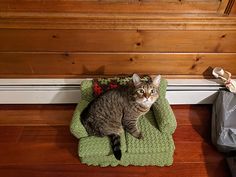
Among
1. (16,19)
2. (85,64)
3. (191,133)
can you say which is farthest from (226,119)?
(16,19)

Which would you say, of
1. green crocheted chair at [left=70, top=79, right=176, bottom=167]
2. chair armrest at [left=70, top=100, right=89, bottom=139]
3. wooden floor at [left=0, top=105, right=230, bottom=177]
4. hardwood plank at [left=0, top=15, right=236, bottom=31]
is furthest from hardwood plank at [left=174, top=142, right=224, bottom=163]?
hardwood plank at [left=0, top=15, right=236, bottom=31]

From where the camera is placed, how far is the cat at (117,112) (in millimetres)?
1239

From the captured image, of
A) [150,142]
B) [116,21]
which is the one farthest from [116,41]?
[150,142]

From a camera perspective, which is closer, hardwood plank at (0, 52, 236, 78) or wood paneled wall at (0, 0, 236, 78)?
wood paneled wall at (0, 0, 236, 78)

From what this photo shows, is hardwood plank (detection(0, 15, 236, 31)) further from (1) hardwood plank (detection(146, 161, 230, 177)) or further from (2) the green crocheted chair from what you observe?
(1) hardwood plank (detection(146, 161, 230, 177))

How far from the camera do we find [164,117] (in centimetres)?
134

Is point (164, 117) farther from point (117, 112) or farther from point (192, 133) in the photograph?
point (192, 133)

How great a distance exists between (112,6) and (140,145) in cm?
79

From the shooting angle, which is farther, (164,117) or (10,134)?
(10,134)

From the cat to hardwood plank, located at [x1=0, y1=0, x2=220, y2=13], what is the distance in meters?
0.41

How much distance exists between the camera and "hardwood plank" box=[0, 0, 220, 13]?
4.17ft

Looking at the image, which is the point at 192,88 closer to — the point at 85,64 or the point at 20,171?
the point at 85,64

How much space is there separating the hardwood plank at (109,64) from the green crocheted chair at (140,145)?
0.30m

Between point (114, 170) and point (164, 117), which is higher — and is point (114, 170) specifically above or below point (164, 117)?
below
